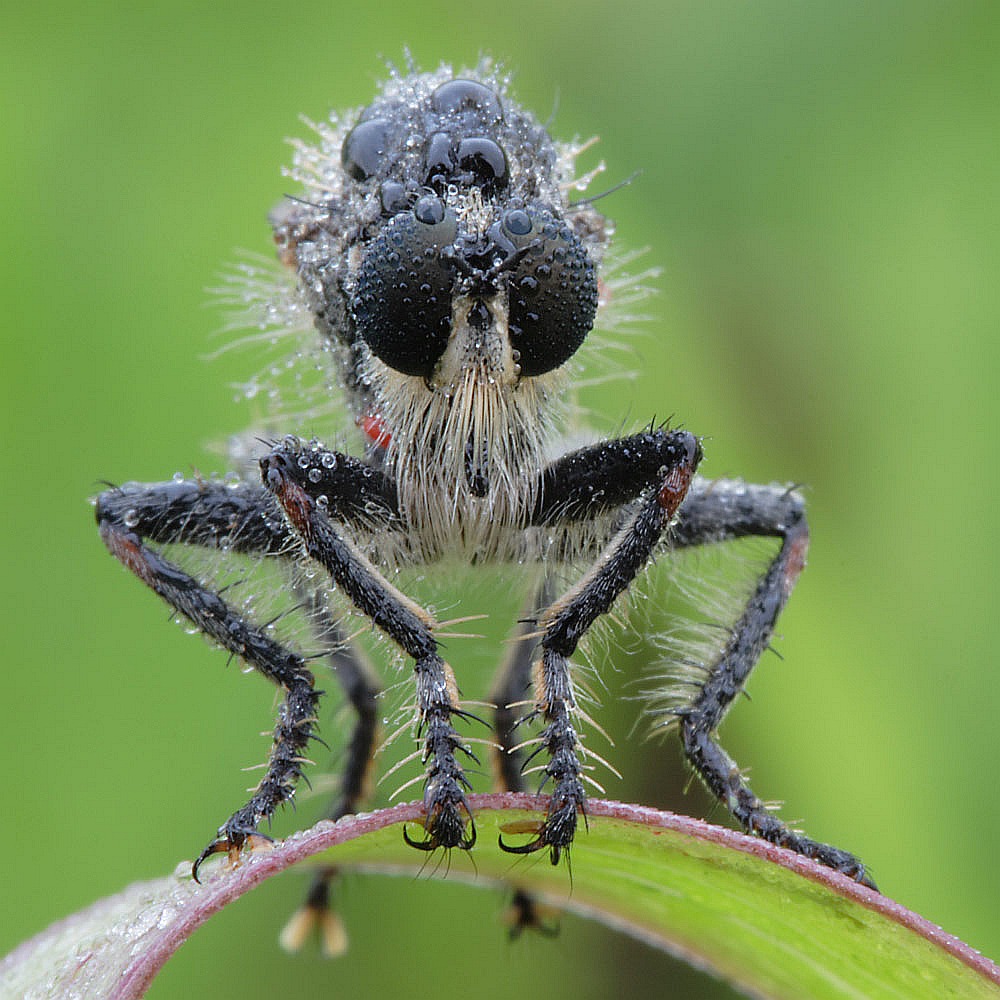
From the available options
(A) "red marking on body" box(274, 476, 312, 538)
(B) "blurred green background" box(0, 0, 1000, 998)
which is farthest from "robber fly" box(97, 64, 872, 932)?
(B) "blurred green background" box(0, 0, 1000, 998)

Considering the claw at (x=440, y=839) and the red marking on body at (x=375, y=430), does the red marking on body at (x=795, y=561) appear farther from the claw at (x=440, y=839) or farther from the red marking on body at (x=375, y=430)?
the claw at (x=440, y=839)

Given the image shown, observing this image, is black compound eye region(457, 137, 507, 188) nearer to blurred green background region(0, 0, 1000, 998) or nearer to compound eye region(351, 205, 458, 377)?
compound eye region(351, 205, 458, 377)

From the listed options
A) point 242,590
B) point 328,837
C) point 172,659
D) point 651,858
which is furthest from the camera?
point 172,659

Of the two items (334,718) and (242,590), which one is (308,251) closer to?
(242,590)

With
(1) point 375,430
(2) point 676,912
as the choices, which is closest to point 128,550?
(1) point 375,430

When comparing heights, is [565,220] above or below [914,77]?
below

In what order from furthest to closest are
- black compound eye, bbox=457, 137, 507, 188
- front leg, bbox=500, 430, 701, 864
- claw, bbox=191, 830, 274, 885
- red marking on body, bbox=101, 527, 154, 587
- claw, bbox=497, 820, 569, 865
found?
red marking on body, bbox=101, 527, 154, 587 → black compound eye, bbox=457, 137, 507, 188 → claw, bbox=191, 830, 274, 885 → front leg, bbox=500, 430, 701, 864 → claw, bbox=497, 820, 569, 865

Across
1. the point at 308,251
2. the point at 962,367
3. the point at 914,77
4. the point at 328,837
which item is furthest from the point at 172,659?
the point at 914,77
